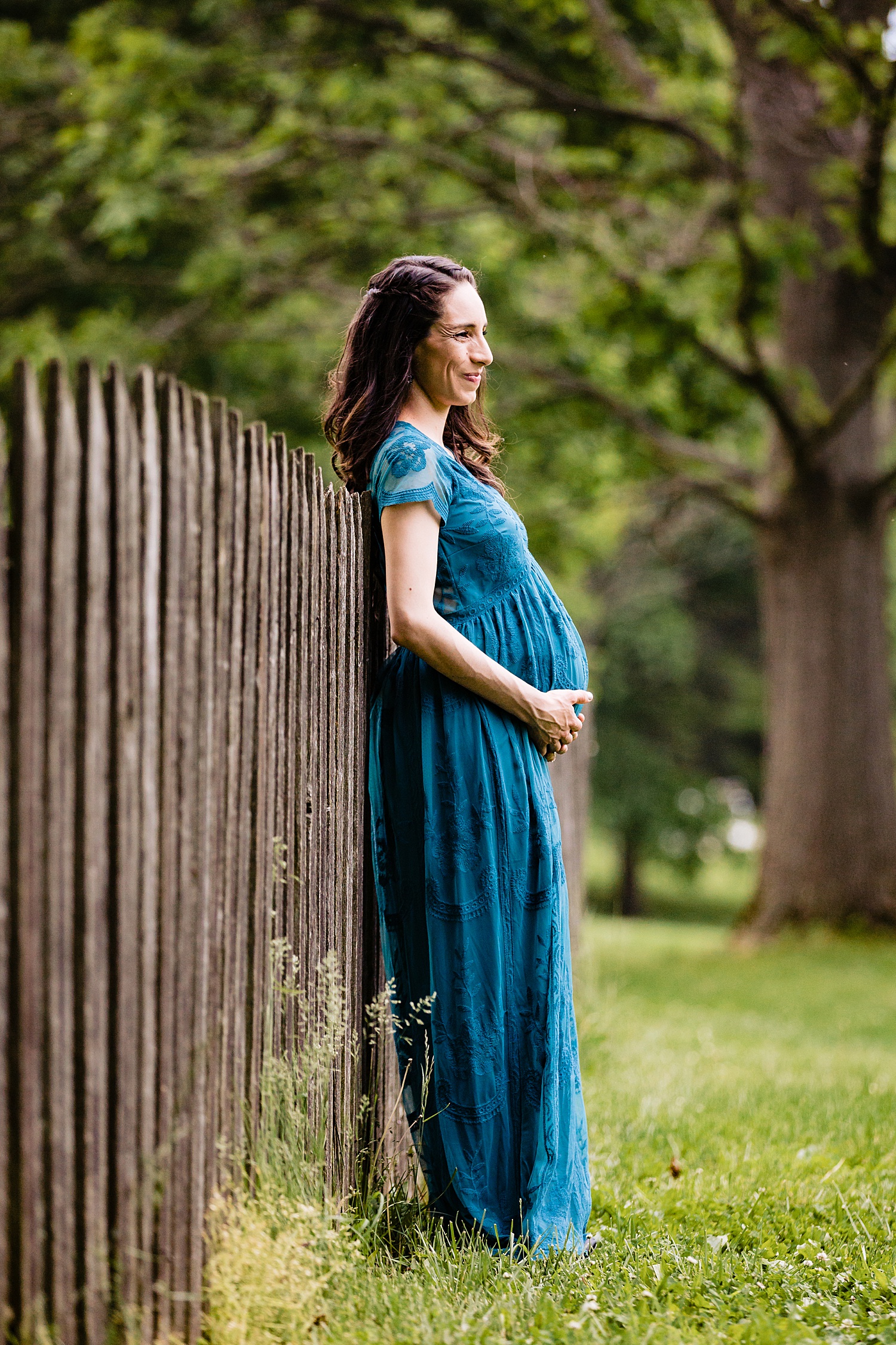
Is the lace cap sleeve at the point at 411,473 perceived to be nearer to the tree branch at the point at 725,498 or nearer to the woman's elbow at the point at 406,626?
the woman's elbow at the point at 406,626

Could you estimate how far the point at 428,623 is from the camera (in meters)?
2.91

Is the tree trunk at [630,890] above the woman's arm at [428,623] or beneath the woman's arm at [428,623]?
beneath

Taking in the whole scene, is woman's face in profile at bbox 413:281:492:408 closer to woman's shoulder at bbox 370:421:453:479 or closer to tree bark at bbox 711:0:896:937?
woman's shoulder at bbox 370:421:453:479

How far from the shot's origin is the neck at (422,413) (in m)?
3.20

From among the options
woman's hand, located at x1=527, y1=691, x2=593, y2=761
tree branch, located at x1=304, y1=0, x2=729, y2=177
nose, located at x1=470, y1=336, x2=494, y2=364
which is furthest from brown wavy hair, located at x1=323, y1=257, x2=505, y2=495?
tree branch, located at x1=304, y1=0, x2=729, y2=177

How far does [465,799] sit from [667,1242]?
125 centimetres

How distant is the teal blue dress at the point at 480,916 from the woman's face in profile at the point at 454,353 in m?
0.16

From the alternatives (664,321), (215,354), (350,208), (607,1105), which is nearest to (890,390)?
(664,321)

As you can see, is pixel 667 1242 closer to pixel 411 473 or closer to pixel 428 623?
pixel 428 623

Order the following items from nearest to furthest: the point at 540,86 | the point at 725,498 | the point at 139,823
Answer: the point at 139,823
the point at 540,86
the point at 725,498

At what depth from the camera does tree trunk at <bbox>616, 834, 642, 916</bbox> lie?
24516 mm

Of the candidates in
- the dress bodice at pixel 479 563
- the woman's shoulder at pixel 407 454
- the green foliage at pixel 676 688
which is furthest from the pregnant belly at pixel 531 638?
the green foliage at pixel 676 688

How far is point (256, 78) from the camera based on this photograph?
9.74m

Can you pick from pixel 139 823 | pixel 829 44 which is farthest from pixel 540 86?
pixel 139 823
